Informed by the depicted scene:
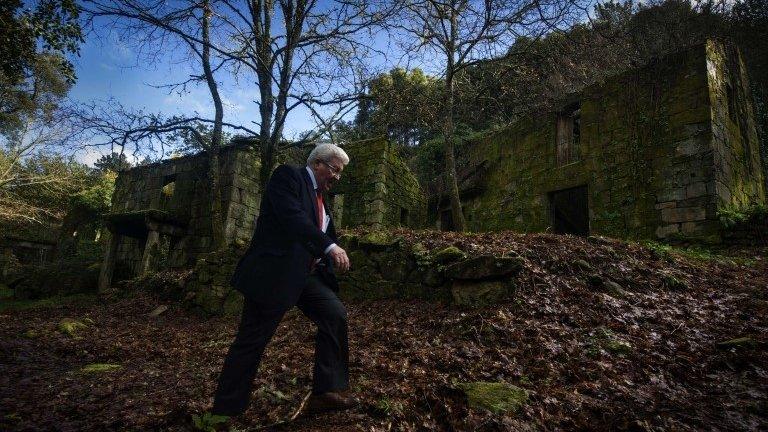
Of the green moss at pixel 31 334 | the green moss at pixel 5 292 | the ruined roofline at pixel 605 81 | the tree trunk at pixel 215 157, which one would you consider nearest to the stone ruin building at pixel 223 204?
the tree trunk at pixel 215 157

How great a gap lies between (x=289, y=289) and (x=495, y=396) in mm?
1613

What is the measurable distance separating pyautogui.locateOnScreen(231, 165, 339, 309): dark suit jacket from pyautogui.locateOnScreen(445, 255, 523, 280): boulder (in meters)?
2.98

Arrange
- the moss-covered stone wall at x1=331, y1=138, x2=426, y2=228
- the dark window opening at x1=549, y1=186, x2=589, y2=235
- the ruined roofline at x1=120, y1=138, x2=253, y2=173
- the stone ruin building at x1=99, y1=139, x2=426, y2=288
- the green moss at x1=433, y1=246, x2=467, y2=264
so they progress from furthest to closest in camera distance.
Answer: the dark window opening at x1=549, y1=186, x2=589, y2=235 → the ruined roofline at x1=120, y1=138, x2=253, y2=173 → the stone ruin building at x1=99, y1=139, x2=426, y2=288 → the moss-covered stone wall at x1=331, y1=138, x2=426, y2=228 → the green moss at x1=433, y1=246, x2=467, y2=264

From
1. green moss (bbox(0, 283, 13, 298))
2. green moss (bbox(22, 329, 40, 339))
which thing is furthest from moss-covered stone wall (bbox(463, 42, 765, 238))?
green moss (bbox(0, 283, 13, 298))

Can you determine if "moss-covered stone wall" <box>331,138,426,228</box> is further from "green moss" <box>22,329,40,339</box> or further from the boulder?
"green moss" <box>22,329,40,339</box>

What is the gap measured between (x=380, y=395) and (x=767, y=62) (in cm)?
2334

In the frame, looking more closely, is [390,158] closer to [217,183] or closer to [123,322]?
[217,183]

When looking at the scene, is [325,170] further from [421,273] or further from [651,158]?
[651,158]

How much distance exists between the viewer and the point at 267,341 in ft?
8.03

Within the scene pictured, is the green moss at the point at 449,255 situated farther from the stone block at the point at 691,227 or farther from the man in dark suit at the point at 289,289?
the stone block at the point at 691,227

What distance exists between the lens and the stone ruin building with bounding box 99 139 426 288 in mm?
12602

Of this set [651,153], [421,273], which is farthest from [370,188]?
[651,153]

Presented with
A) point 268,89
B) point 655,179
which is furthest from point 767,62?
point 268,89

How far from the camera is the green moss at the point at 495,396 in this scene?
2.52 metres
